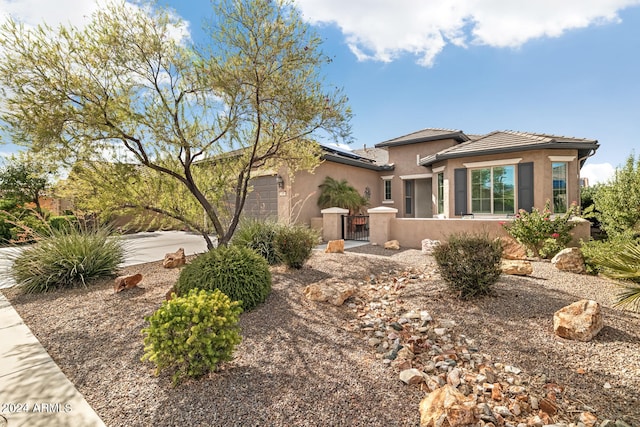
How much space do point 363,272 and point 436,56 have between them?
9055mm

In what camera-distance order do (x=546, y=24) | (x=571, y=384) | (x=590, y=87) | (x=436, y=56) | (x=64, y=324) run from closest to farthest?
1. (x=571, y=384)
2. (x=64, y=324)
3. (x=546, y=24)
4. (x=590, y=87)
5. (x=436, y=56)

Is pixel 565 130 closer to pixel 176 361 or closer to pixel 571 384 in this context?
pixel 571 384

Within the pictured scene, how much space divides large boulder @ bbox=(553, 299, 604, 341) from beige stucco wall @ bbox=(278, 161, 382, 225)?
24.8 ft

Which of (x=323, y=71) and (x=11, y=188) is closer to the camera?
(x=323, y=71)

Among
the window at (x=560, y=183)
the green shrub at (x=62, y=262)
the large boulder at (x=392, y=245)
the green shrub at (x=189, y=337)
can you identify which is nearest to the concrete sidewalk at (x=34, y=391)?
the green shrub at (x=189, y=337)

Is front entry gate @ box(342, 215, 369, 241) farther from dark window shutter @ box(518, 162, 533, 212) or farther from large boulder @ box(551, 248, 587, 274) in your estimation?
large boulder @ box(551, 248, 587, 274)

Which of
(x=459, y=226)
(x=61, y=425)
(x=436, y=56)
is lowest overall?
(x=61, y=425)

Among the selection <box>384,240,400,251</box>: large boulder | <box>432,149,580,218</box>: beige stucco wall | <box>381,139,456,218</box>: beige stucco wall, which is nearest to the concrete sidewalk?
<box>384,240,400,251</box>: large boulder

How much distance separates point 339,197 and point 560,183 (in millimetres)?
8552

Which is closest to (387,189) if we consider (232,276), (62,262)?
(232,276)

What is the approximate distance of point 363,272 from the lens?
6.62 metres

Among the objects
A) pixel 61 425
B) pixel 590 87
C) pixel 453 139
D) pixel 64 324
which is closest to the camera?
pixel 61 425

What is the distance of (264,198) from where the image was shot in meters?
13.0

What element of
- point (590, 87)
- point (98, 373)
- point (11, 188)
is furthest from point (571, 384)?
point (11, 188)
